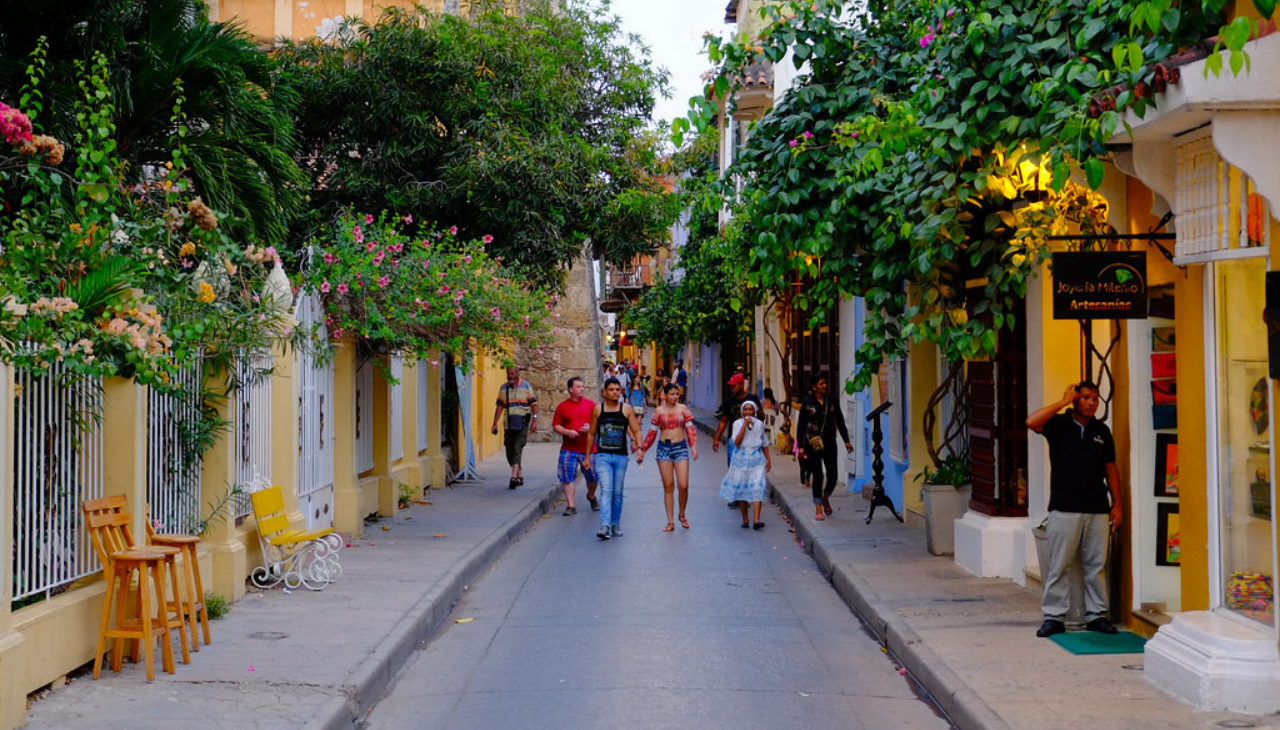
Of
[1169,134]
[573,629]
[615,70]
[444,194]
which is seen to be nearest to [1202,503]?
[1169,134]

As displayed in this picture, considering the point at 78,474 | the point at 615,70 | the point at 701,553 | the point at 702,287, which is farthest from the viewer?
the point at 702,287

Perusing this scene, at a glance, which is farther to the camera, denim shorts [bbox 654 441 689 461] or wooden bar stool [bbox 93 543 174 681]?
denim shorts [bbox 654 441 689 461]

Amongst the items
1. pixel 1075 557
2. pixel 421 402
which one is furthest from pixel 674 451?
pixel 1075 557

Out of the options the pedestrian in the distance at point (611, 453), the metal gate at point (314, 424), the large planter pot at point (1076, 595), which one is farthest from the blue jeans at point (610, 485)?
the large planter pot at point (1076, 595)

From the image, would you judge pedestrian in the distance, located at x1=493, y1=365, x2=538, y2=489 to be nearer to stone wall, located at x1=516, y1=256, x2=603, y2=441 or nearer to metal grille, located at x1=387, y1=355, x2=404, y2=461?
metal grille, located at x1=387, y1=355, x2=404, y2=461

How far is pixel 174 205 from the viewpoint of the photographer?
30.6 feet

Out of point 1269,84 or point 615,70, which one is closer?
point 1269,84

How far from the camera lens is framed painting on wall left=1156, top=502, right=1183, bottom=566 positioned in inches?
359

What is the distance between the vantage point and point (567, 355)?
3356 cm

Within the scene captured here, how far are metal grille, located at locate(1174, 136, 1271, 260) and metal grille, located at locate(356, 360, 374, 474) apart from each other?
35.1 feet

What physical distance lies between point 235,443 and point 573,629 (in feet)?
10.5

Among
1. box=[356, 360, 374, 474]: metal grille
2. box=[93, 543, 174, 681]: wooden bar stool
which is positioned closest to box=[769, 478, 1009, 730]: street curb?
box=[93, 543, 174, 681]: wooden bar stool

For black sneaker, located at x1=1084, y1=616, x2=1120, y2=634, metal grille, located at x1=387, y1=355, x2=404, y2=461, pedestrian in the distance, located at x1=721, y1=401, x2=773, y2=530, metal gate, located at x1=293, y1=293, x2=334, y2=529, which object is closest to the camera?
black sneaker, located at x1=1084, y1=616, x2=1120, y2=634

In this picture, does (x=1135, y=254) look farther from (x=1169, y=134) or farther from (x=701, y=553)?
(x=701, y=553)
